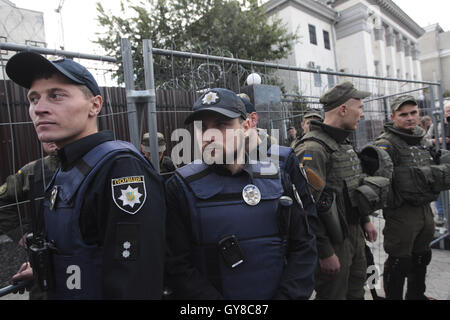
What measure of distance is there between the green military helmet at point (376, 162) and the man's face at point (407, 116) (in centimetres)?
65

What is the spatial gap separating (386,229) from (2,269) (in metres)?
5.54

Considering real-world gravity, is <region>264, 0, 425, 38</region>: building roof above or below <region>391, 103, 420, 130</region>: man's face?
above

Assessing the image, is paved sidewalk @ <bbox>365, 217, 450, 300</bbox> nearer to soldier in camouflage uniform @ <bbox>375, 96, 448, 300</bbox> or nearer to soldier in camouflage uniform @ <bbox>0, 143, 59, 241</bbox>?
soldier in camouflage uniform @ <bbox>375, 96, 448, 300</bbox>

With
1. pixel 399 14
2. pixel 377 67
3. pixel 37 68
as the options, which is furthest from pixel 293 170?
pixel 399 14

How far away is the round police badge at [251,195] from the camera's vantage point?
1.55m

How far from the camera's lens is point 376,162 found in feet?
9.53

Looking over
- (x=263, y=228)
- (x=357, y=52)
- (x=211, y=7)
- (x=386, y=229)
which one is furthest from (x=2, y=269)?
(x=357, y=52)

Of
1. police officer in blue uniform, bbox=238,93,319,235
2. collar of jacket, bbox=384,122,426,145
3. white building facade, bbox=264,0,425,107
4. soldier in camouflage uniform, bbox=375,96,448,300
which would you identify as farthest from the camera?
white building facade, bbox=264,0,425,107

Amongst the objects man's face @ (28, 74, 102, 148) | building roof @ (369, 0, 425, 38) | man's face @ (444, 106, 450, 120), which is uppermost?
building roof @ (369, 0, 425, 38)

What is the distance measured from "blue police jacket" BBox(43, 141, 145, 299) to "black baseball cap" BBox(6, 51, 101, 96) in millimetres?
343

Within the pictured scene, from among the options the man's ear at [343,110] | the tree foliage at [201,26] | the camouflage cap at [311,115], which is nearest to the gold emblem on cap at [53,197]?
the man's ear at [343,110]

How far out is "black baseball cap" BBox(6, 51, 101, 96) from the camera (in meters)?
1.27

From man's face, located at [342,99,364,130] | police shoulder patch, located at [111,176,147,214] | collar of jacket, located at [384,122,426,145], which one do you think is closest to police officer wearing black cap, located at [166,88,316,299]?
police shoulder patch, located at [111,176,147,214]

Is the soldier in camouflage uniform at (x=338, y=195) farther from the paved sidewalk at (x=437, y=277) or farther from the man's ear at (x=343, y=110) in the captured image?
the paved sidewalk at (x=437, y=277)
